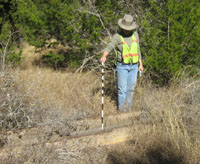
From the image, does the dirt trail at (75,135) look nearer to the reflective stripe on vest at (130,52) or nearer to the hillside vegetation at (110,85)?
the hillside vegetation at (110,85)

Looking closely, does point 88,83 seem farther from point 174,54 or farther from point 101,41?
point 174,54

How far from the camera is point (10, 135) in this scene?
374cm

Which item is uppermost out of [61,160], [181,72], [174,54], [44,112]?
[174,54]

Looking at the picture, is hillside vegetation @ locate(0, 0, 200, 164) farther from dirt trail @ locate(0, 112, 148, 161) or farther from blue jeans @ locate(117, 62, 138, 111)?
blue jeans @ locate(117, 62, 138, 111)

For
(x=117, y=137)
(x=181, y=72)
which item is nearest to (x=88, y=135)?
(x=117, y=137)

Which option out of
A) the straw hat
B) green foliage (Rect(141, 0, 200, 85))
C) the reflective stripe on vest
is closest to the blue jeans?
the reflective stripe on vest

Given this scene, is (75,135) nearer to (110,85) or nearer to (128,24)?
(128,24)

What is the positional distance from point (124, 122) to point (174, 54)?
174 centimetres

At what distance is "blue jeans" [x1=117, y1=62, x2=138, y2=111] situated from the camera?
14.5 feet

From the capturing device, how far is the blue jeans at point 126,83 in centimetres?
441

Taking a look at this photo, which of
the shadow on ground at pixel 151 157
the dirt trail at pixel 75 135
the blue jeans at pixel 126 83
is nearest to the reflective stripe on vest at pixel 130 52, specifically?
the blue jeans at pixel 126 83

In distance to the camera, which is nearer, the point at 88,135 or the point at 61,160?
the point at 61,160

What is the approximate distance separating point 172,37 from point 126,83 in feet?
4.43

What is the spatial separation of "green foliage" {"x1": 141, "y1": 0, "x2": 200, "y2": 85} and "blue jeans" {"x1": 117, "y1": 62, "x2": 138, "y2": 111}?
0.77 metres
